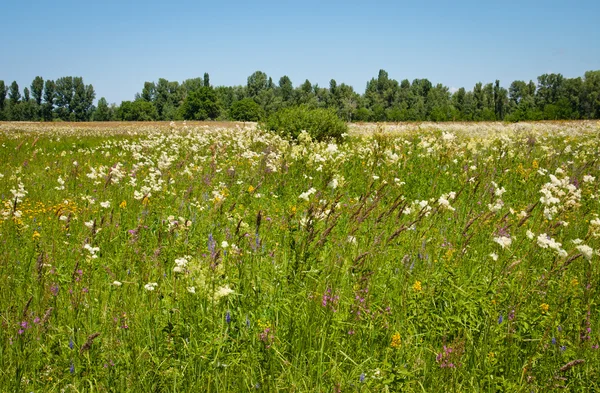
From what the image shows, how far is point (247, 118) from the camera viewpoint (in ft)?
259

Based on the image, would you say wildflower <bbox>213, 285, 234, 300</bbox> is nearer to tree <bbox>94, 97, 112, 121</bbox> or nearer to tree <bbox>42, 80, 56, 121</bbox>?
tree <bbox>94, 97, 112, 121</bbox>

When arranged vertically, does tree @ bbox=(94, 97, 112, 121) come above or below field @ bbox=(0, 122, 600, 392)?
above

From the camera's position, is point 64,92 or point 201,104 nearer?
point 201,104

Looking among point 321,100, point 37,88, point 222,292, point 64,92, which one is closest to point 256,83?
point 321,100

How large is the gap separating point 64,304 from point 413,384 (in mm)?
2372

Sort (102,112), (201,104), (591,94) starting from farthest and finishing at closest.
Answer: (102,112) → (201,104) → (591,94)

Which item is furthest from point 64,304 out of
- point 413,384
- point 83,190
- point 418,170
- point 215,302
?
point 418,170

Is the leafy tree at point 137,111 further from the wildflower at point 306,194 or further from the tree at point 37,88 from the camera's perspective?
the wildflower at point 306,194

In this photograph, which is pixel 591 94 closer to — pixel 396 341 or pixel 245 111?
pixel 245 111

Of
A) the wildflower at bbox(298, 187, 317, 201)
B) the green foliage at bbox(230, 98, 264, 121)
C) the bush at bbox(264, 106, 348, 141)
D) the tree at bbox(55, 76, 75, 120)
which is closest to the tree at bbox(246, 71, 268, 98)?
the green foliage at bbox(230, 98, 264, 121)

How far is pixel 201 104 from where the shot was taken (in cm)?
8406

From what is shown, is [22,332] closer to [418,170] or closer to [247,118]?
[418,170]

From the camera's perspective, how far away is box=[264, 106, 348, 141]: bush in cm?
1434

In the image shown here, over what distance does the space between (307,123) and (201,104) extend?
74.5m
